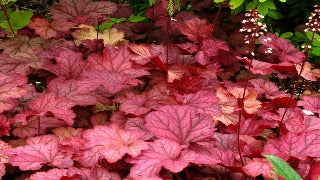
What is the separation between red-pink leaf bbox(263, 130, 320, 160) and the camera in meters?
1.90

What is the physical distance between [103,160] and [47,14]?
2980 mm

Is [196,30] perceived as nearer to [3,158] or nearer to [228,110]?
[228,110]

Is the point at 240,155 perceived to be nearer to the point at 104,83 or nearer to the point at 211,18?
the point at 104,83

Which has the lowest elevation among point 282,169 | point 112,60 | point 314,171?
point 314,171

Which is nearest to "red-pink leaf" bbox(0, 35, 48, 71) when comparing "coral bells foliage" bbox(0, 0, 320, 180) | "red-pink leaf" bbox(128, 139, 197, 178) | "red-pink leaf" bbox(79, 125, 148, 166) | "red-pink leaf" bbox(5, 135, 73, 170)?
"coral bells foliage" bbox(0, 0, 320, 180)

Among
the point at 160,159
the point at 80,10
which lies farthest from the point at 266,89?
the point at 80,10

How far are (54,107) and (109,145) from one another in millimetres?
455

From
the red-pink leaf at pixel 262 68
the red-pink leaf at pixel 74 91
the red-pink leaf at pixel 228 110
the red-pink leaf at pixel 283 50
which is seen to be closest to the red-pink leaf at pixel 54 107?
the red-pink leaf at pixel 74 91

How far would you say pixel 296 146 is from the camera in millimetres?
1928

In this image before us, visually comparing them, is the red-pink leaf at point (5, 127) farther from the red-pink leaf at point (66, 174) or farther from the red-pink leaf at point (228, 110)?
the red-pink leaf at point (228, 110)

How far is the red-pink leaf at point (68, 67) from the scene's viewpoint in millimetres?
2617

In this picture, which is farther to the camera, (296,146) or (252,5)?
(252,5)

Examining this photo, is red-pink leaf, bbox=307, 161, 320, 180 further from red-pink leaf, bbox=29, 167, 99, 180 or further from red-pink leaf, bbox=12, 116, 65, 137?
red-pink leaf, bbox=12, 116, 65, 137

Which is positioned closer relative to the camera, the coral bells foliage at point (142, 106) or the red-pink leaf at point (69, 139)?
the coral bells foliage at point (142, 106)
